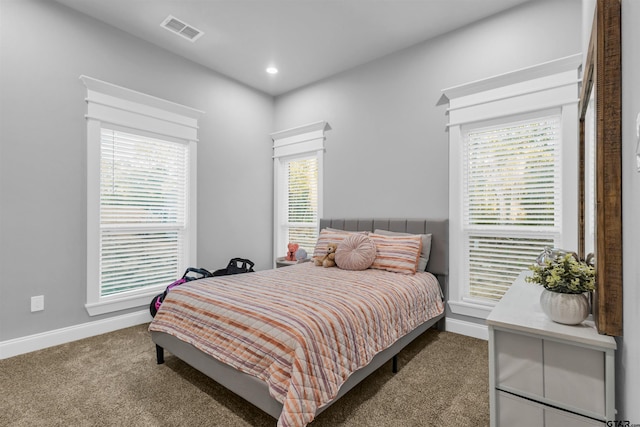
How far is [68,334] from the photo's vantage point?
2.79 metres

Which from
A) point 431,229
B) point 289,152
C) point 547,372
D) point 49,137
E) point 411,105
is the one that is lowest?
point 547,372

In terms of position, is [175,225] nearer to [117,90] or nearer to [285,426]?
[117,90]

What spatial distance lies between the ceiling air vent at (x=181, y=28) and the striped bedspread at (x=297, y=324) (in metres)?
2.42

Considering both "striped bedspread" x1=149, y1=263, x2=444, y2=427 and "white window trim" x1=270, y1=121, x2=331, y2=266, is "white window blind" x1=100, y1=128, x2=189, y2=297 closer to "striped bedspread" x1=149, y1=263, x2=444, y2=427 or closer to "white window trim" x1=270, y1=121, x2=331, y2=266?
"striped bedspread" x1=149, y1=263, x2=444, y2=427

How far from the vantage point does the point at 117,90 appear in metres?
3.05

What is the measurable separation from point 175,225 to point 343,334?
2600 mm

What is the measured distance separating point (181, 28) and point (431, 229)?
3123 millimetres

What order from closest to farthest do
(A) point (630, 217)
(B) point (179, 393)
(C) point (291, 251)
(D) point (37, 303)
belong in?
(A) point (630, 217)
(B) point (179, 393)
(D) point (37, 303)
(C) point (291, 251)

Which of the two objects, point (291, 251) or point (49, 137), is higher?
point (49, 137)

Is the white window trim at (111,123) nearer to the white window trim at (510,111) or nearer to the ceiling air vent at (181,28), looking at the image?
the ceiling air vent at (181,28)

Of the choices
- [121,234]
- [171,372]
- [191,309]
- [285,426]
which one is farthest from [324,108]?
[285,426]

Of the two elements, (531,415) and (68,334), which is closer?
(531,415)

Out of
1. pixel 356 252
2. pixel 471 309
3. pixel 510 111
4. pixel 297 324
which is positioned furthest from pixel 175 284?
pixel 510 111

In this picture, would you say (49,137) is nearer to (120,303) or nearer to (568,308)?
(120,303)
